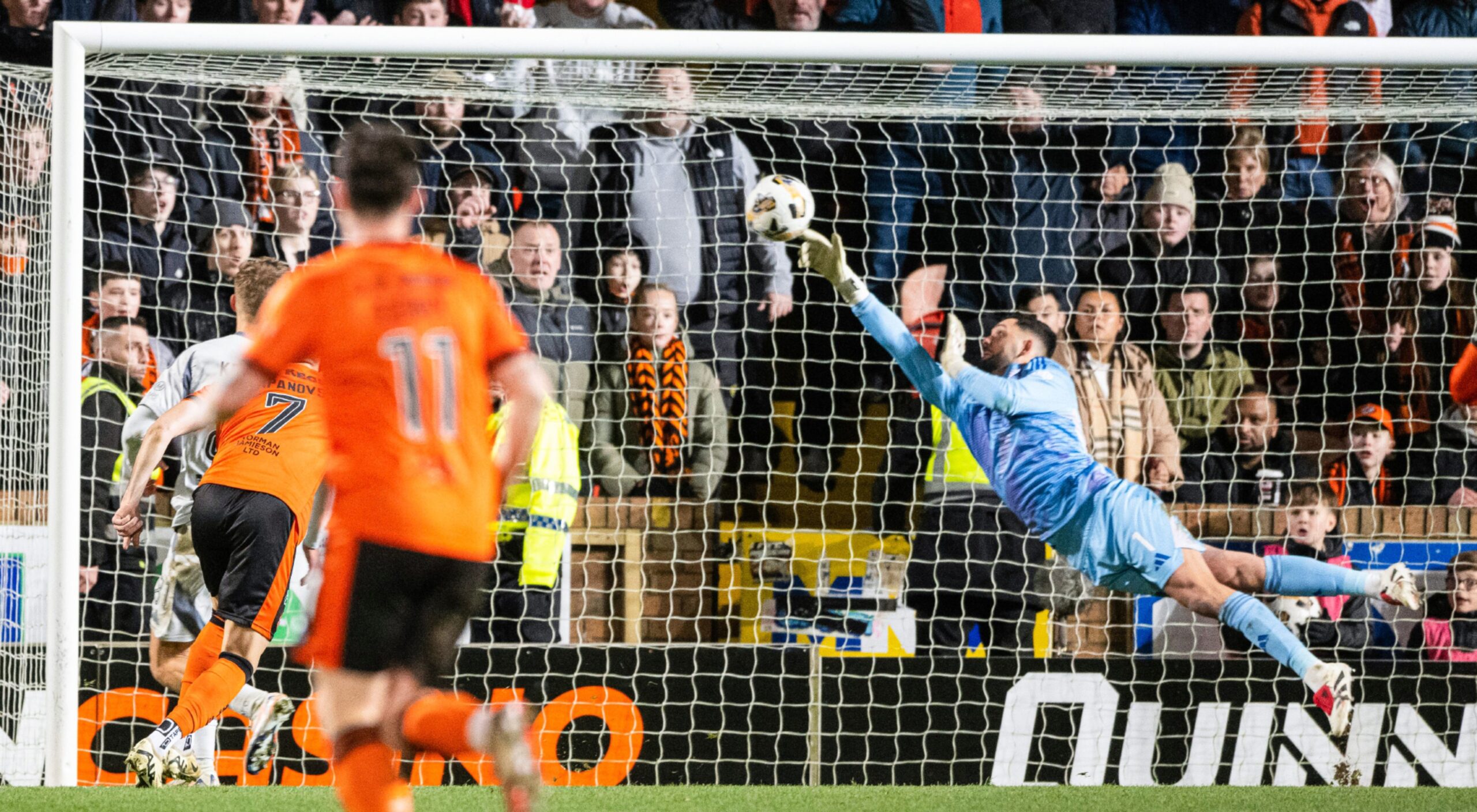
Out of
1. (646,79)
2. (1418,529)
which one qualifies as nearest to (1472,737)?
(1418,529)

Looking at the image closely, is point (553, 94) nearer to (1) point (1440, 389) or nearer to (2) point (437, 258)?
(2) point (437, 258)

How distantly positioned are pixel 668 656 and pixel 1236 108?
3.45m

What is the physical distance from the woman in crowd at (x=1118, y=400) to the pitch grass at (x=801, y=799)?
7.13 feet

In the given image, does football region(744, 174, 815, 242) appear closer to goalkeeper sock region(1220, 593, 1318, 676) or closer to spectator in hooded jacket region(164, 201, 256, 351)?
goalkeeper sock region(1220, 593, 1318, 676)

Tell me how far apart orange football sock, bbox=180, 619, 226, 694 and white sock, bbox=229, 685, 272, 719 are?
0.59 m

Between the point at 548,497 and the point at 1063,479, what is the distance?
2.26 metres

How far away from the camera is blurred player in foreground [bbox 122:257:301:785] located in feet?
17.4

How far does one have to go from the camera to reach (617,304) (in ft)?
25.3

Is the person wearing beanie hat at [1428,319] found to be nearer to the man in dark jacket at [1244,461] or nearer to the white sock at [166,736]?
the man in dark jacket at [1244,461]

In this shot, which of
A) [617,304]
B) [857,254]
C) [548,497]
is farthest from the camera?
[857,254]

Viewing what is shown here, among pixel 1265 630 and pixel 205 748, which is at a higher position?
pixel 1265 630

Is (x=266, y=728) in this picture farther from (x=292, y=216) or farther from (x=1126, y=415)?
(x=1126, y=415)

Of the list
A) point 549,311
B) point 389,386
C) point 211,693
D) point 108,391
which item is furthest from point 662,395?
point 389,386

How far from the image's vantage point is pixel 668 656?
Answer: 6.33m
